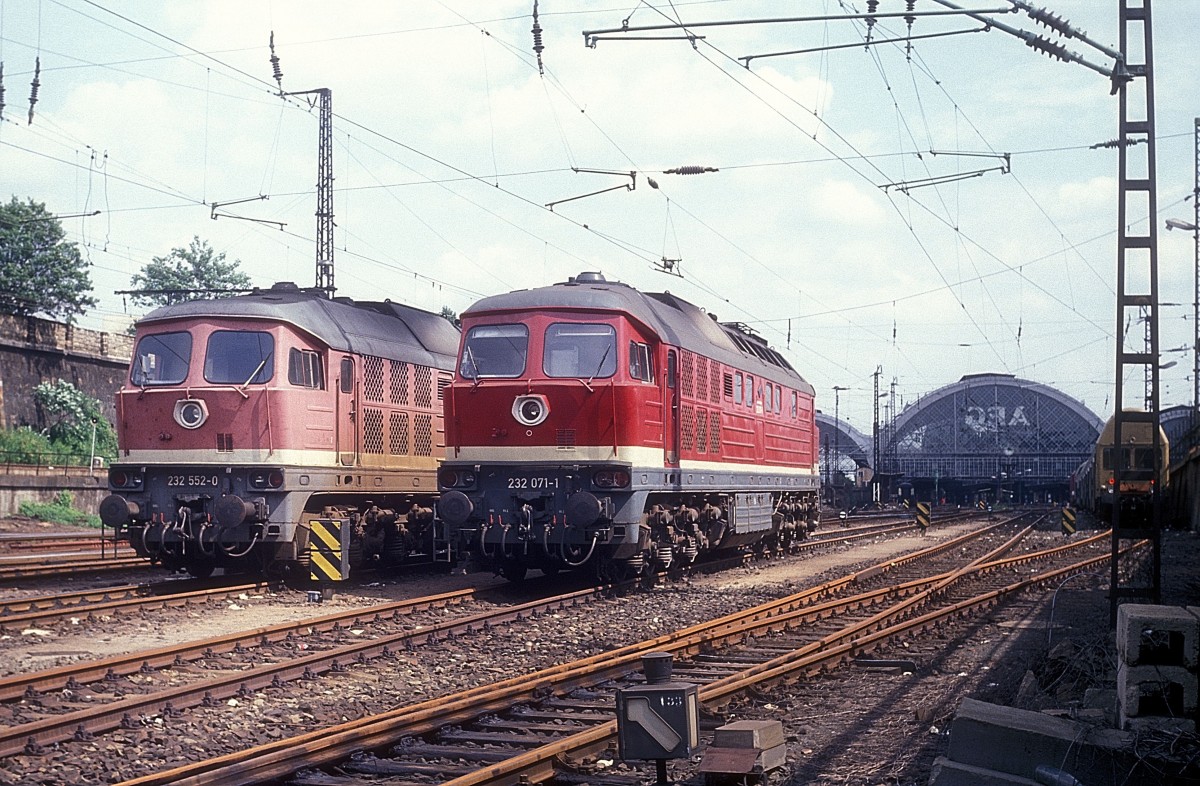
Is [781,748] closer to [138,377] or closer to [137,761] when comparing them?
[137,761]

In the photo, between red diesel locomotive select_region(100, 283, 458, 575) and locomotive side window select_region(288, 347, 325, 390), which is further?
locomotive side window select_region(288, 347, 325, 390)

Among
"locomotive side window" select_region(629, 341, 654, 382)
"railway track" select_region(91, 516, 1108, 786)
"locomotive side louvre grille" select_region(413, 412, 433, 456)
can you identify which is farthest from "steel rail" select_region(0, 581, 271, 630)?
"railway track" select_region(91, 516, 1108, 786)

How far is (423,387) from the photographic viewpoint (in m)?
21.0

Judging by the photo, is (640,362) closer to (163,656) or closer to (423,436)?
(423,436)

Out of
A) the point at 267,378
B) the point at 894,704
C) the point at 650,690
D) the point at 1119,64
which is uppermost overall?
the point at 1119,64

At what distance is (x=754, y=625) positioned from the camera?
13.4 metres

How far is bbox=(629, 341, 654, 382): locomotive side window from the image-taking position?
55.0ft

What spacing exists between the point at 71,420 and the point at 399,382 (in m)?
30.9

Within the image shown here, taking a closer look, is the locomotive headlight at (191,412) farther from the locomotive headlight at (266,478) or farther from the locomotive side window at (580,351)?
the locomotive side window at (580,351)

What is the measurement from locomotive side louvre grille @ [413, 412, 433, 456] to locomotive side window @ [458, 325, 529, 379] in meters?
3.83

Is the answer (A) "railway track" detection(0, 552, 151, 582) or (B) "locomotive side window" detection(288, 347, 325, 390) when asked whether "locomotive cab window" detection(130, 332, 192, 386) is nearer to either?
(B) "locomotive side window" detection(288, 347, 325, 390)

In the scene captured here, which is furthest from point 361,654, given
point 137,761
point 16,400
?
point 16,400

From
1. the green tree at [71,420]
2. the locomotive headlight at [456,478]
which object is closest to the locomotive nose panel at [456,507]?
the locomotive headlight at [456,478]

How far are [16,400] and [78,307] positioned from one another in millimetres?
14297
